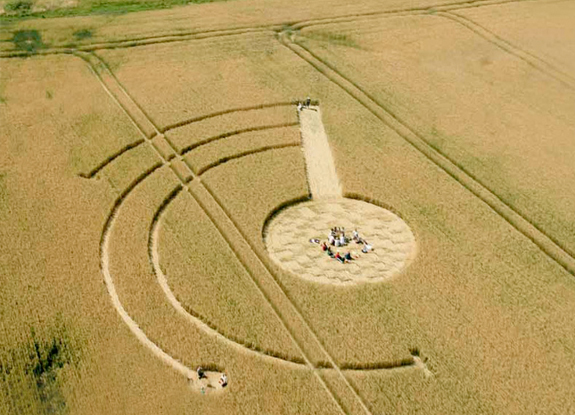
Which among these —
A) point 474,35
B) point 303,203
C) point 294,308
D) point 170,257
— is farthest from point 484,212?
point 474,35

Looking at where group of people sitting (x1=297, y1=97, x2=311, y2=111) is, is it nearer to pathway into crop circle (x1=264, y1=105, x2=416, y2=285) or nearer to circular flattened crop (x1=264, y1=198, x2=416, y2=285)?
pathway into crop circle (x1=264, y1=105, x2=416, y2=285)

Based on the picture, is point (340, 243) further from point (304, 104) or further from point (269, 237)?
point (304, 104)

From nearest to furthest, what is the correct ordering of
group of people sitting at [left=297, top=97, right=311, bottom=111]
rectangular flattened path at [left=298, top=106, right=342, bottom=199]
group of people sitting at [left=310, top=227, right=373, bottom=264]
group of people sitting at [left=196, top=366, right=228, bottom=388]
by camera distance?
group of people sitting at [left=196, top=366, right=228, bottom=388]
group of people sitting at [left=310, top=227, right=373, bottom=264]
rectangular flattened path at [left=298, top=106, right=342, bottom=199]
group of people sitting at [left=297, top=97, right=311, bottom=111]

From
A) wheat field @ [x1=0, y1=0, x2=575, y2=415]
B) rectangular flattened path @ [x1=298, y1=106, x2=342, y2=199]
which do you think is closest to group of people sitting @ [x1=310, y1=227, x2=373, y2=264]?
wheat field @ [x1=0, y1=0, x2=575, y2=415]

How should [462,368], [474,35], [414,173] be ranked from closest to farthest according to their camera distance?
[462,368] → [414,173] → [474,35]

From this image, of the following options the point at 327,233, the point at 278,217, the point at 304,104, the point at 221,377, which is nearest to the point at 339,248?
the point at 327,233

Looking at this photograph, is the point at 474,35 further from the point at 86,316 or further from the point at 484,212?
the point at 86,316
